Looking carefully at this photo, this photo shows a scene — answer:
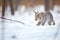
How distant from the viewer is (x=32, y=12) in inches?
56.9

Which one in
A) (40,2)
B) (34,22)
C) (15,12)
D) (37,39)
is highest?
(40,2)

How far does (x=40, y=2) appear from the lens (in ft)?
4.72

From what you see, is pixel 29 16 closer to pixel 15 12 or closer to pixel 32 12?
pixel 32 12

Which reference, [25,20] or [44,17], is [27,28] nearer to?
[25,20]

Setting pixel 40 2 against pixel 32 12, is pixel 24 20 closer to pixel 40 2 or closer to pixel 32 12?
pixel 32 12

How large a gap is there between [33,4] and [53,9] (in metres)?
0.24

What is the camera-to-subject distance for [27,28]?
4.69 ft

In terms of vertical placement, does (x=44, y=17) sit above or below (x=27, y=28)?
above

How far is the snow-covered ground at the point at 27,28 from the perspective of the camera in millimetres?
1416

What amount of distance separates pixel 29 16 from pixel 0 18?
335mm

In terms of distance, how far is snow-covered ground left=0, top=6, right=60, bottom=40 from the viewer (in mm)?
1416

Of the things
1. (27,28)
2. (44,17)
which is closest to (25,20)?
(27,28)

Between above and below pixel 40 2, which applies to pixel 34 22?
below

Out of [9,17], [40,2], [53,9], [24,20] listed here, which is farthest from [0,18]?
[53,9]
